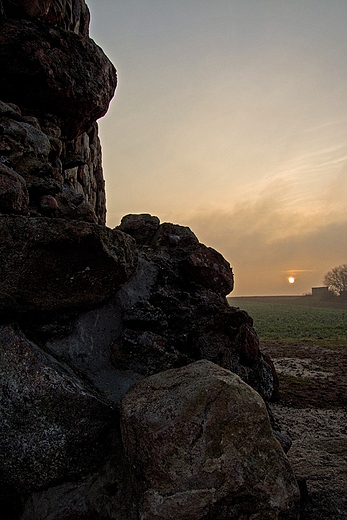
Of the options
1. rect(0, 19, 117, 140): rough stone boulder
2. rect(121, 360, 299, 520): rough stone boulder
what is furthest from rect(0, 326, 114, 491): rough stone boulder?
rect(0, 19, 117, 140): rough stone boulder

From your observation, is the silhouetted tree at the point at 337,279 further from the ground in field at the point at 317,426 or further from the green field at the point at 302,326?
the ground in field at the point at 317,426

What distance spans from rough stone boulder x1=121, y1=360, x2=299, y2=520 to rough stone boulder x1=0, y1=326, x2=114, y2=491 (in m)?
0.48

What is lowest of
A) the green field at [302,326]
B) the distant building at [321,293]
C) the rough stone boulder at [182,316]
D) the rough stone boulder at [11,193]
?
the green field at [302,326]

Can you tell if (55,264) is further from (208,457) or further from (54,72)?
(54,72)

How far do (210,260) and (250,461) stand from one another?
9.73 ft

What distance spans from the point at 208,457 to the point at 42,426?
137 cm

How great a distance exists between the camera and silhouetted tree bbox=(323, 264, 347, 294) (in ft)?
288

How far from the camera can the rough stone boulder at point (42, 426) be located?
2779 millimetres

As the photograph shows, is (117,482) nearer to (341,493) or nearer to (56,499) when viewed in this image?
(56,499)

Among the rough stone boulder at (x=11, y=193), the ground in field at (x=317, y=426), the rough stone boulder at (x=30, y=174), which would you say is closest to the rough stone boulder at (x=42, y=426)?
the rough stone boulder at (x=11, y=193)

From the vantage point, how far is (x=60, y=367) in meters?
3.16

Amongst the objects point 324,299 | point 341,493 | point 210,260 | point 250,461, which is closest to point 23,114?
point 210,260

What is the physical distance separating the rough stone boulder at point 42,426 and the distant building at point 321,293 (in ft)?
300

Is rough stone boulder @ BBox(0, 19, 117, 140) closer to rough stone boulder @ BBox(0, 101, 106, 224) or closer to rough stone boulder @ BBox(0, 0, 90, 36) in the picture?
rough stone boulder @ BBox(0, 0, 90, 36)
